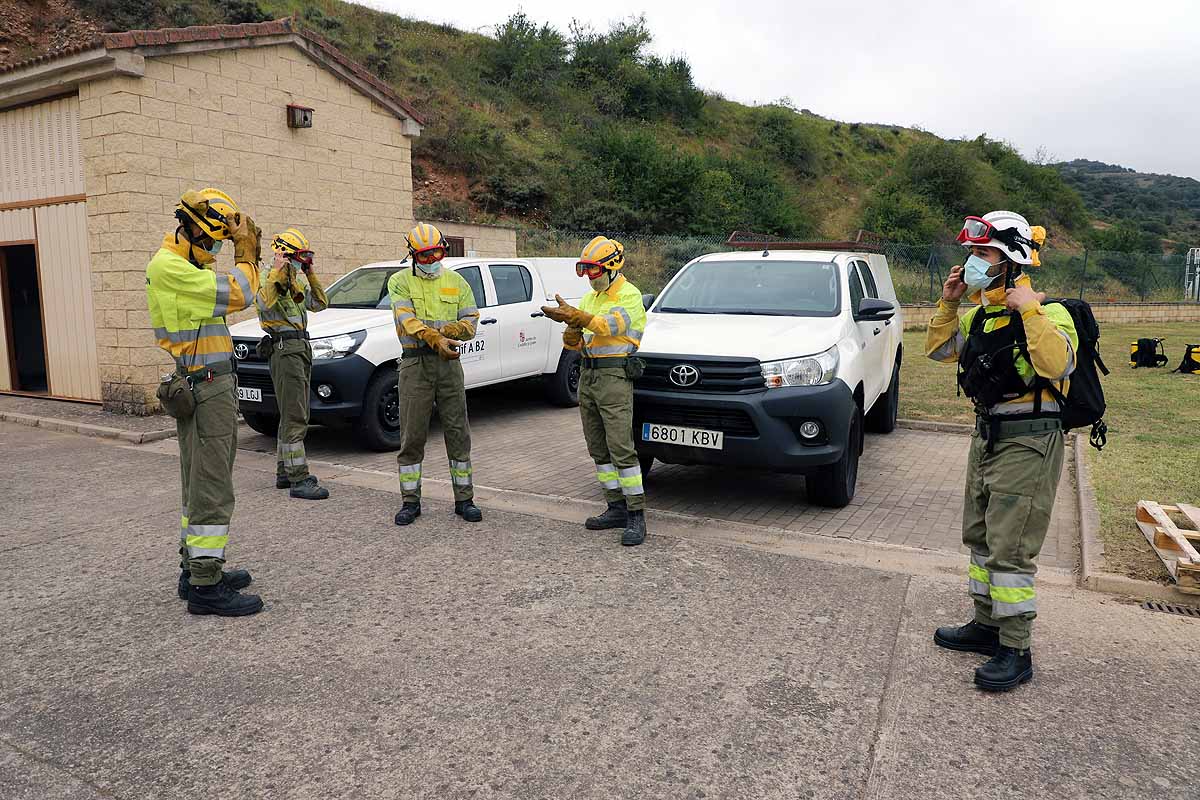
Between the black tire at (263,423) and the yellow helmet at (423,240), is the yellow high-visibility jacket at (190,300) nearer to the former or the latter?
the yellow helmet at (423,240)

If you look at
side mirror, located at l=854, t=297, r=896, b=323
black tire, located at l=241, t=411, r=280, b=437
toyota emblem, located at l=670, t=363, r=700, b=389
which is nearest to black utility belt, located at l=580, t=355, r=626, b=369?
toyota emblem, located at l=670, t=363, r=700, b=389

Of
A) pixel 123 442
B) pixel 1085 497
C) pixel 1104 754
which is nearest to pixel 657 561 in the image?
pixel 1104 754

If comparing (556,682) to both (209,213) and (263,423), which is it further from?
(263,423)

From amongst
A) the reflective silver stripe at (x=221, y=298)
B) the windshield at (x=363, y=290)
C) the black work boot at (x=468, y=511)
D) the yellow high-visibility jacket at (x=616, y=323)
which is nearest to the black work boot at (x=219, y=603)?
the reflective silver stripe at (x=221, y=298)

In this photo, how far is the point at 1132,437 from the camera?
7.91 meters

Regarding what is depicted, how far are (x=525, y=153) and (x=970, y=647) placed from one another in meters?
31.2

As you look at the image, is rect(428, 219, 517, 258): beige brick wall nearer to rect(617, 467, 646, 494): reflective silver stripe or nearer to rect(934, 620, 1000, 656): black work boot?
rect(617, 467, 646, 494): reflective silver stripe

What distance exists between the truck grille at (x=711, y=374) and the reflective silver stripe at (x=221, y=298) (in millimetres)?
2724

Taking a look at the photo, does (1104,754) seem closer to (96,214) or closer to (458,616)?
(458,616)

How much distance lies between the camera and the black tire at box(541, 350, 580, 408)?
10328 mm

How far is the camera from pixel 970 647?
12.0 ft

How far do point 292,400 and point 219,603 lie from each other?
107 inches

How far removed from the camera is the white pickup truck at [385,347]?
7.49 m

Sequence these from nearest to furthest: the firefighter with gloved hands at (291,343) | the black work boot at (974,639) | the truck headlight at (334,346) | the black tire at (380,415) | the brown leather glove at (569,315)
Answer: the black work boot at (974,639) < the brown leather glove at (569,315) < the firefighter with gloved hands at (291,343) < the truck headlight at (334,346) < the black tire at (380,415)
